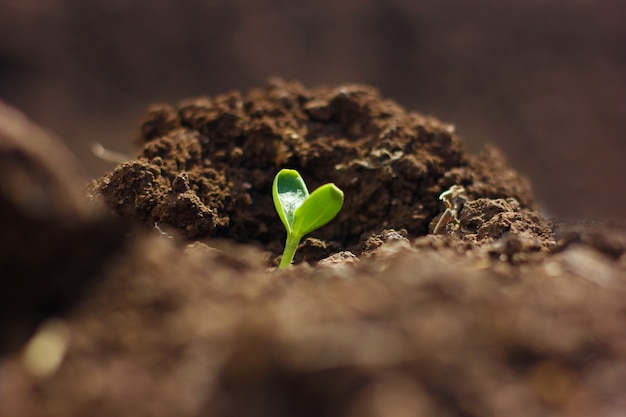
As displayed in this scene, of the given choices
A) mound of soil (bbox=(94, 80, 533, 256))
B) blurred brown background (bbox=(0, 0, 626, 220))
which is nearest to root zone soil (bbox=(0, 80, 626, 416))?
mound of soil (bbox=(94, 80, 533, 256))

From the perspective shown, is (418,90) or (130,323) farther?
(418,90)

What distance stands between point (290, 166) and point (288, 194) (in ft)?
1.28

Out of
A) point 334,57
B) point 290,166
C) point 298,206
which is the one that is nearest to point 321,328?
point 298,206

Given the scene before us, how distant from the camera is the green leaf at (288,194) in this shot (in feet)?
5.95

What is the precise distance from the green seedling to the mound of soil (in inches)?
10.1

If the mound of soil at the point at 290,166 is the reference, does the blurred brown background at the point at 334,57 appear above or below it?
above

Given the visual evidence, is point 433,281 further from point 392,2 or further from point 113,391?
point 392,2

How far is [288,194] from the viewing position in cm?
189

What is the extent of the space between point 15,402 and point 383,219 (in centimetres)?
141

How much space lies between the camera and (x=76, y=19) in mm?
8305

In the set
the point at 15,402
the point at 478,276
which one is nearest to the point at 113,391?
the point at 15,402

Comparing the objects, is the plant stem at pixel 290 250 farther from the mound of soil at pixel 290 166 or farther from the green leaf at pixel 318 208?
the mound of soil at pixel 290 166

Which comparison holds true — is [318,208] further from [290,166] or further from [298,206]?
[290,166]

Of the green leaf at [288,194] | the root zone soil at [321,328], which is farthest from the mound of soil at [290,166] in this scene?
the root zone soil at [321,328]
